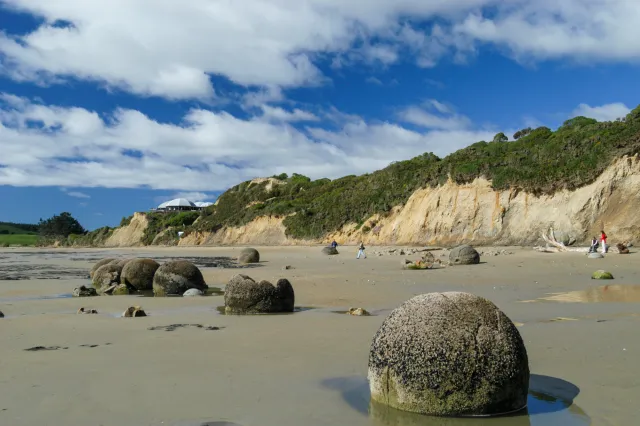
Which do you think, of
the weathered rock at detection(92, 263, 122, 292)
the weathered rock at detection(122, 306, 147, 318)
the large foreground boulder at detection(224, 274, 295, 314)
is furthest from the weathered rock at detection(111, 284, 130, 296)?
the large foreground boulder at detection(224, 274, 295, 314)

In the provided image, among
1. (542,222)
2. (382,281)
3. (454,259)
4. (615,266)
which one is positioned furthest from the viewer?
(542,222)

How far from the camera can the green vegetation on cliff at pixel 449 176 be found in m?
34.0

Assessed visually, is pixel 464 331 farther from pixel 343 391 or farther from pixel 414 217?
pixel 414 217

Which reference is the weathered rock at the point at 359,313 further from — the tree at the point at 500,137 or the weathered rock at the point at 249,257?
the tree at the point at 500,137

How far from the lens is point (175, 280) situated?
15.5m

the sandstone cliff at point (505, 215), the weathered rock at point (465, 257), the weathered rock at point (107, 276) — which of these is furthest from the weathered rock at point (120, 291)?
the sandstone cliff at point (505, 215)

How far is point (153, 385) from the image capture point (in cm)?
566

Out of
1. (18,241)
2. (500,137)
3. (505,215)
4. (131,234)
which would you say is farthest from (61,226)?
(505,215)

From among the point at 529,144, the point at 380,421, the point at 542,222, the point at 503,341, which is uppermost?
the point at 529,144

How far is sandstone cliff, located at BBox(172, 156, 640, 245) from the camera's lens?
29.7 metres

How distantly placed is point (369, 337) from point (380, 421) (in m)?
3.44

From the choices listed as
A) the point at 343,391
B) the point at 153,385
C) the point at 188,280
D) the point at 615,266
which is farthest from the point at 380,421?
the point at 615,266

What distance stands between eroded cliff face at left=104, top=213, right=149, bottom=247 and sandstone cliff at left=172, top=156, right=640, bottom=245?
146ft

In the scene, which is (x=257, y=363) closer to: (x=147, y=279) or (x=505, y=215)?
(x=147, y=279)
